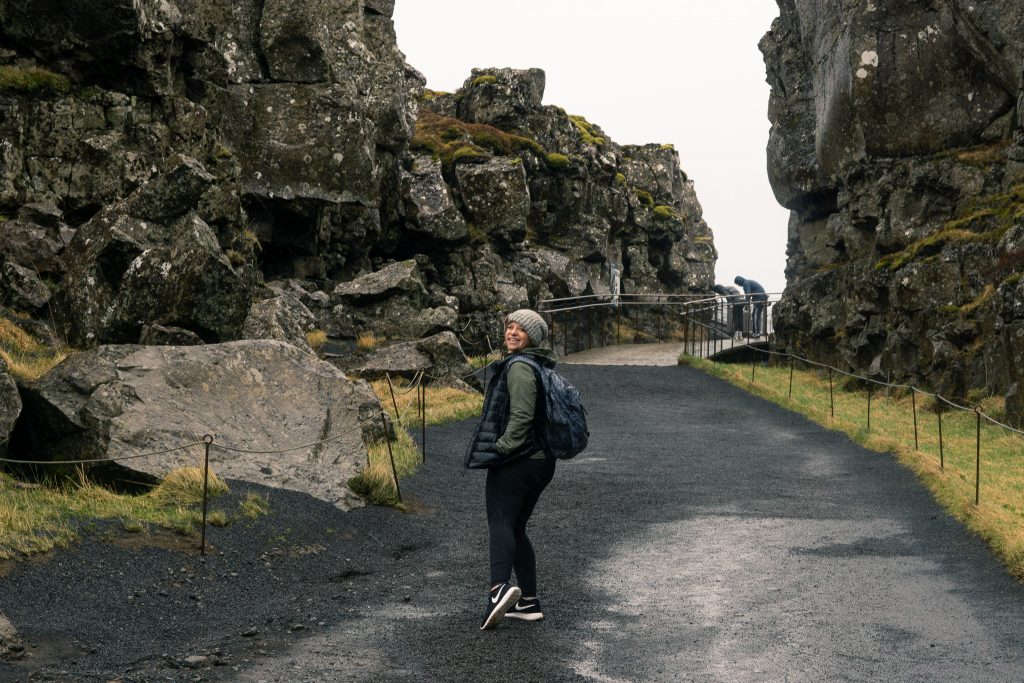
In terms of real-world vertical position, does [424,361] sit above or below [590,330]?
below

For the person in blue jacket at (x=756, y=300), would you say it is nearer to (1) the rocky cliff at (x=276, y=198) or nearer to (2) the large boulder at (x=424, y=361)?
(1) the rocky cliff at (x=276, y=198)

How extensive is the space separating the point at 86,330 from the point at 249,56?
1544 centimetres

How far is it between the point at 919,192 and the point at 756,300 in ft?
37.6

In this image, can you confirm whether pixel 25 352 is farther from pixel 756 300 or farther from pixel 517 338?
pixel 756 300

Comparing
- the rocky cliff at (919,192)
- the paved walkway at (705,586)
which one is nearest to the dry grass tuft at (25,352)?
the paved walkway at (705,586)

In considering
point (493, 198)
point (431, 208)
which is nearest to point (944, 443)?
point (431, 208)

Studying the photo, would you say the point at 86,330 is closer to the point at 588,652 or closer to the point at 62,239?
the point at 62,239

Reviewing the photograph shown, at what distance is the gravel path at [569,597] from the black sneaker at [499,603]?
0.16m

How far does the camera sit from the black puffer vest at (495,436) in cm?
760

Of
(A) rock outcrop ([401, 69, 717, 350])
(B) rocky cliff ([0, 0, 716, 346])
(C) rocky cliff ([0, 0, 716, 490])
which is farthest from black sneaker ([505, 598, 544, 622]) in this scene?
(A) rock outcrop ([401, 69, 717, 350])

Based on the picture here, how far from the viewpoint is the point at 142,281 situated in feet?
51.6

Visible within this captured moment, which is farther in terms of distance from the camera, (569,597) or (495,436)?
(569,597)

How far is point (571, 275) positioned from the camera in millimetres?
39781

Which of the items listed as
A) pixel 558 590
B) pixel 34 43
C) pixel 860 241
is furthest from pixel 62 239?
pixel 860 241
